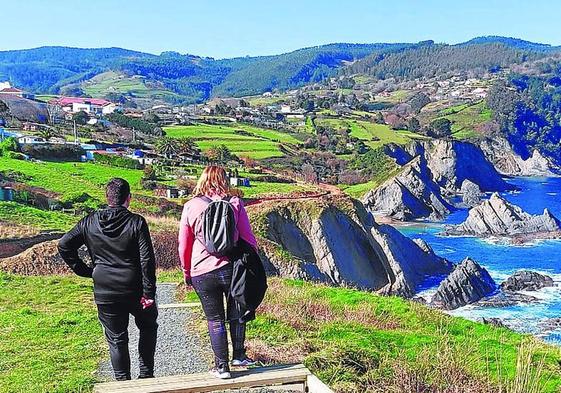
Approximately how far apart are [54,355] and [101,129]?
80.6 meters

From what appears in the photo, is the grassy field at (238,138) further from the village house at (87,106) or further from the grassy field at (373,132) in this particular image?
the village house at (87,106)

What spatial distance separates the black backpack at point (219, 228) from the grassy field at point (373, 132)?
101495 millimetres

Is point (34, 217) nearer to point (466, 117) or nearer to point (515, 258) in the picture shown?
point (515, 258)

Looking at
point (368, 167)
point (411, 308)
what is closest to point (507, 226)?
point (368, 167)

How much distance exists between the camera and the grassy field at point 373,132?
373 ft

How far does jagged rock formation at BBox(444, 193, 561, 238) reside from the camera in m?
67.8

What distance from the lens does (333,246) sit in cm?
3547

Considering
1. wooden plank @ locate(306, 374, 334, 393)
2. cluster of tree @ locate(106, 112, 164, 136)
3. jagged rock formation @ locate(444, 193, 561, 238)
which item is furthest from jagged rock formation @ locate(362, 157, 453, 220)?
wooden plank @ locate(306, 374, 334, 393)

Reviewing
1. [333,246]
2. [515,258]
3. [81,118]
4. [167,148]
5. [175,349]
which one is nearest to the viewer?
[175,349]

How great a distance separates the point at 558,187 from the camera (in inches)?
4562

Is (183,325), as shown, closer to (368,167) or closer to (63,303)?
(63,303)

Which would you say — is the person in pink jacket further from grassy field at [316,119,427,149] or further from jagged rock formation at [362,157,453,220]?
grassy field at [316,119,427,149]

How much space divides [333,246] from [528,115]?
14435 centimetres

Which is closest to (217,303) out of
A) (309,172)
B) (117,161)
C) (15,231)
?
(15,231)
